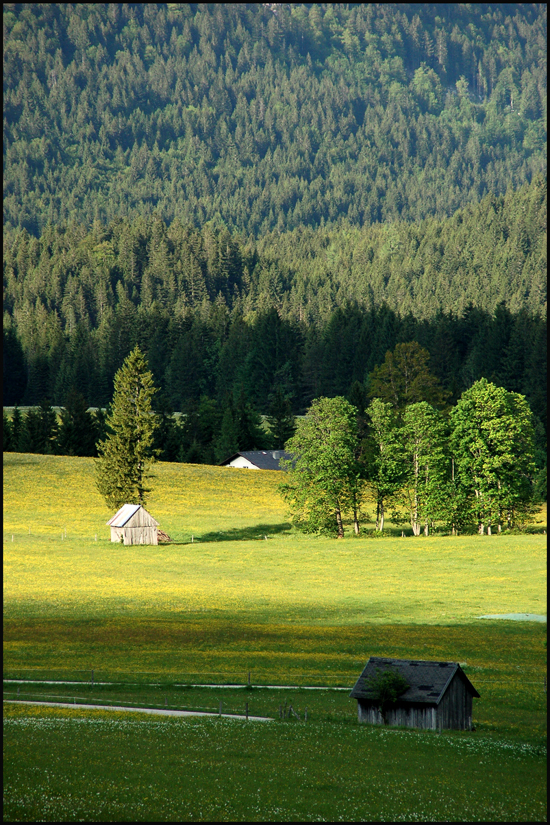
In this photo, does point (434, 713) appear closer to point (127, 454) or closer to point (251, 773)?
point (251, 773)

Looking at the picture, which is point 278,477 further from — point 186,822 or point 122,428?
point 186,822

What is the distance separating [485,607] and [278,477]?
6529 centimetres

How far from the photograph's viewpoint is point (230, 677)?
4097 cm

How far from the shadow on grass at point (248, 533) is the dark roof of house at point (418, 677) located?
53.4 m

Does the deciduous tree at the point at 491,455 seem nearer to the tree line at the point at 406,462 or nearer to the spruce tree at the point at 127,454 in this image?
the tree line at the point at 406,462

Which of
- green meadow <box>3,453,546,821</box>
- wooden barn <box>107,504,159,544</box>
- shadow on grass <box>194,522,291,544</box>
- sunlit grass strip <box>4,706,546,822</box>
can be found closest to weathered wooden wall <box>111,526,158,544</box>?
wooden barn <box>107,504,159,544</box>

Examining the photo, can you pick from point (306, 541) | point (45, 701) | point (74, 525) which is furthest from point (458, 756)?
point (74, 525)

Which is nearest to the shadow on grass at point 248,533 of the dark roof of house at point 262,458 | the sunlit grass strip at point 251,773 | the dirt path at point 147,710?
the dark roof of house at point 262,458

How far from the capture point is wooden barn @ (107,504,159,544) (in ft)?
277

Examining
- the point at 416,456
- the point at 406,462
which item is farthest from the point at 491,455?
the point at 406,462

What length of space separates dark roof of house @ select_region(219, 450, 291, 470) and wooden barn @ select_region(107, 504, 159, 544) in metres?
42.4

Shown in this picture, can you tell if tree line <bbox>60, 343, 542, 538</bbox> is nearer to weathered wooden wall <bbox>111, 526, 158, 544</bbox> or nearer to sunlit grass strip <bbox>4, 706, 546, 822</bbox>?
weathered wooden wall <bbox>111, 526, 158, 544</bbox>

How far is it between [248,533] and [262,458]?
126 feet

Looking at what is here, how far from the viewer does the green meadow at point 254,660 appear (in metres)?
23.3
